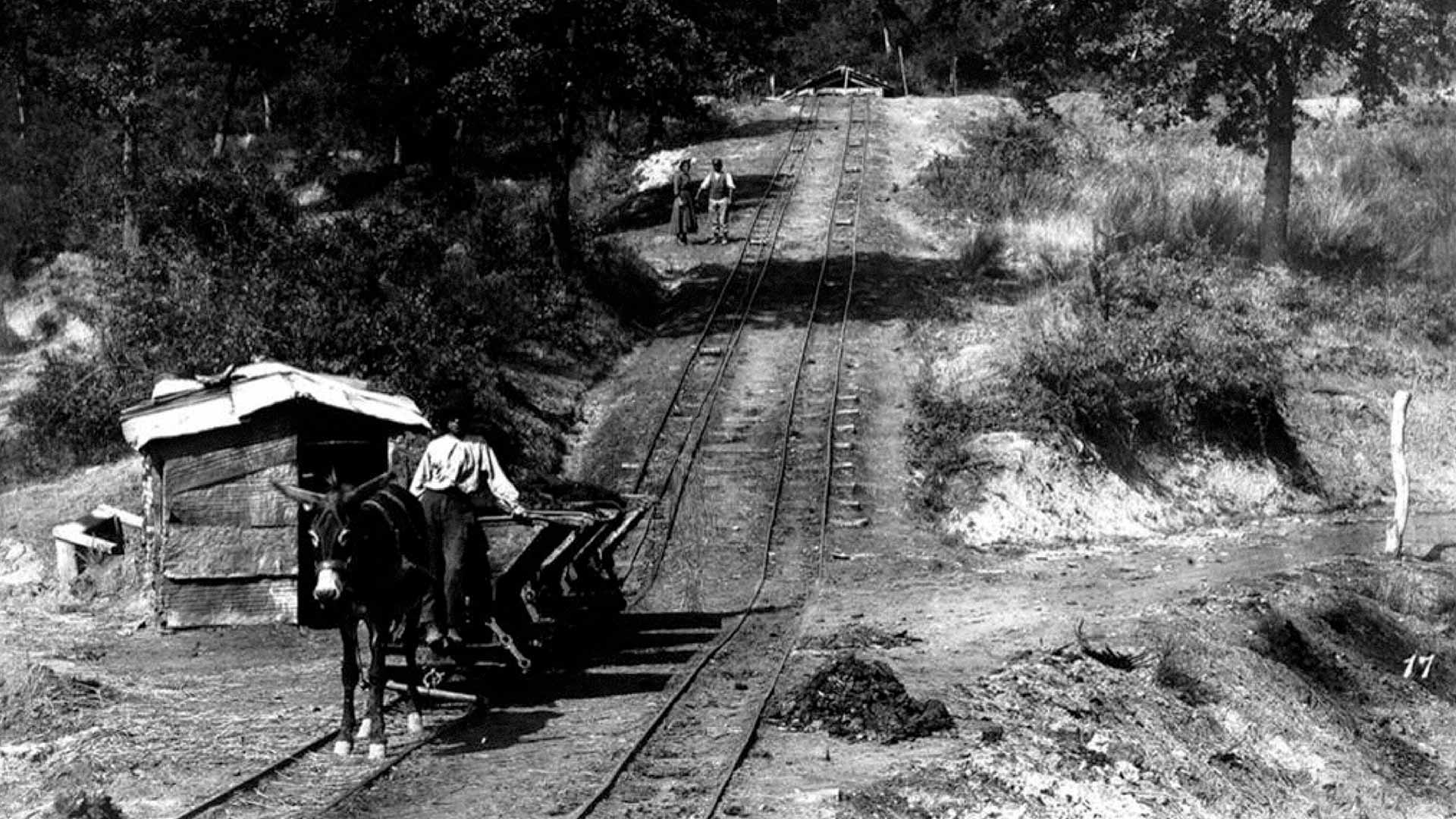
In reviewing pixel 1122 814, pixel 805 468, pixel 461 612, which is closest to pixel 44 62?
pixel 805 468

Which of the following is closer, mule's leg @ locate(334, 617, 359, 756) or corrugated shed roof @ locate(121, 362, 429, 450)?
mule's leg @ locate(334, 617, 359, 756)

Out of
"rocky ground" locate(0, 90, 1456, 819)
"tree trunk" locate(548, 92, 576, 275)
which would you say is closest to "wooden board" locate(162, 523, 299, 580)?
"rocky ground" locate(0, 90, 1456, 819)

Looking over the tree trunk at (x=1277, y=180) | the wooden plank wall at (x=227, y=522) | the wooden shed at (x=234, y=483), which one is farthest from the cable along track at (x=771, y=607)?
the tree trunk at (x=1277, y=180)

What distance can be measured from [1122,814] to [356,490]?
5874mm

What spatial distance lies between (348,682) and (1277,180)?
2763 centimetres

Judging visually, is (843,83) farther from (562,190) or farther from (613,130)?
(562,190)

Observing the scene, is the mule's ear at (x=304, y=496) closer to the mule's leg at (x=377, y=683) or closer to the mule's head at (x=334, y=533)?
the mule's head at (x=334, y=533)

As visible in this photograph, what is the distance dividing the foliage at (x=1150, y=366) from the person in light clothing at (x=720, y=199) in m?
10.1

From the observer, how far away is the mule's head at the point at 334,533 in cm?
1112

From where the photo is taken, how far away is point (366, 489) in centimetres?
1163

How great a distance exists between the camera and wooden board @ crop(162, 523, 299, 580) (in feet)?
53.0

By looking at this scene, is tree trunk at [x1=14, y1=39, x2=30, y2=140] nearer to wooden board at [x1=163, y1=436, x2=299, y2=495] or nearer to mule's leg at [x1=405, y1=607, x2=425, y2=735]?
wooden board at [x1=163, y1=436, x2=299, y2=495]

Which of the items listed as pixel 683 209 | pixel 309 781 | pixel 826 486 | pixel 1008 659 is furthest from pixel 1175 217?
pixel 309 781

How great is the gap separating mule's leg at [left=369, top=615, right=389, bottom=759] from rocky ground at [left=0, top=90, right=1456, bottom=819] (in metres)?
0.42
